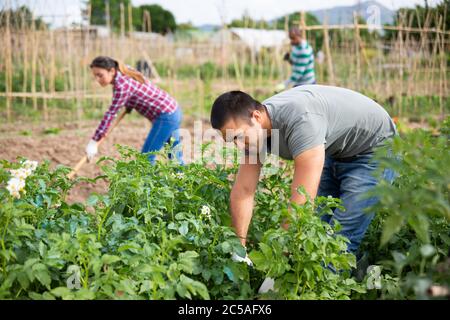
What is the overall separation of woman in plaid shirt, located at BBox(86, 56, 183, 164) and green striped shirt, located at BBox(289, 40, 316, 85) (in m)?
2.86

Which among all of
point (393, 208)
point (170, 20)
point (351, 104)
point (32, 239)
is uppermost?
point (170, 20)

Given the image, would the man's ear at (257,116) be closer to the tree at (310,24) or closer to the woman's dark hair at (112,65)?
the woman's dark hair at (112,65)

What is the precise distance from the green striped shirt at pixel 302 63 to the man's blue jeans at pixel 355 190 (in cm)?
459

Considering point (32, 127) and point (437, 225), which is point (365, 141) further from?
point (32, 127)

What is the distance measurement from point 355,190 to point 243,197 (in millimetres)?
538

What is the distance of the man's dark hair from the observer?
2234 mm

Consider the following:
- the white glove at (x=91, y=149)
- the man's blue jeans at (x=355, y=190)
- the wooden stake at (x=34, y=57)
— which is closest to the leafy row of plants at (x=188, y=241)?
the man's blue jeans at (x=355, y=190)

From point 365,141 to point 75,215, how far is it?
1332mm

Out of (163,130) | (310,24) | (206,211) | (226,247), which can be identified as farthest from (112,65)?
(310,24)

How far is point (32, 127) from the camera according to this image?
26.3 ft

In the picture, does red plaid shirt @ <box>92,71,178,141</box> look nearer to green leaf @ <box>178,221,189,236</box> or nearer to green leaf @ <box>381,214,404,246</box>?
green leaf @ <box>178,221,189,236</box>

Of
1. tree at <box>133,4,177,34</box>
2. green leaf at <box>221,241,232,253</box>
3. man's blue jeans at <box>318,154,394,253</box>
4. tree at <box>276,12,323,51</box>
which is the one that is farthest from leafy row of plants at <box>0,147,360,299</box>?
tree at <box>133,4,177,34</box>
